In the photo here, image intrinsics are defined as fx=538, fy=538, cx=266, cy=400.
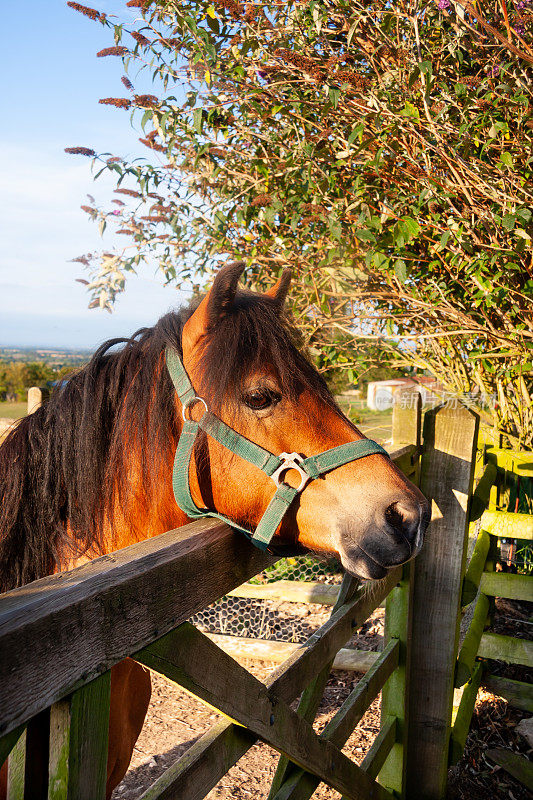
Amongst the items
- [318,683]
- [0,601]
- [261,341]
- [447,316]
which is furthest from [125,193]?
[0,601]

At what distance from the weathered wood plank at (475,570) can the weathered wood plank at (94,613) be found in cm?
198

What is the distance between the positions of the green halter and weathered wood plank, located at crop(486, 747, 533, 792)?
2508 millimetres

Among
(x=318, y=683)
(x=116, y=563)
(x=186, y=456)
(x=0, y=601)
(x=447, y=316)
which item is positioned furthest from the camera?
(x=447, y=316)

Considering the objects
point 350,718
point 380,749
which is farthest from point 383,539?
point 380,749

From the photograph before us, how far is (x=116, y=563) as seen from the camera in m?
0.79

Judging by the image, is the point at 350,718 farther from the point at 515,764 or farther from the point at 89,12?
the point at 89,12

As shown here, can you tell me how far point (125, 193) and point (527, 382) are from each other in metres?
2.87

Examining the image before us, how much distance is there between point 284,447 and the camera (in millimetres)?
1324

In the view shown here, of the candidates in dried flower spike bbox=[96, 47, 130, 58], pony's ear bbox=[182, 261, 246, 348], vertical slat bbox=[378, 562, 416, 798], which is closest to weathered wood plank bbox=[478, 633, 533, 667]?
vertical slat bbox=[378, 562, 416, 798]

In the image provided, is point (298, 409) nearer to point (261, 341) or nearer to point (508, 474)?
point (261, 341)

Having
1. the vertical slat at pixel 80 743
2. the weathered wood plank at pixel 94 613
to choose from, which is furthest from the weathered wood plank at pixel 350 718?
the vertical slat at pixel 80 743

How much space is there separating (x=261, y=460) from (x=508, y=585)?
2.40 metres

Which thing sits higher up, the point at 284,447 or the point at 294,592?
the point at 284,447

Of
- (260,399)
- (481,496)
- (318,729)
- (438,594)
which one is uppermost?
(260,399)
